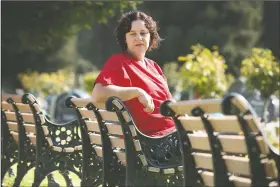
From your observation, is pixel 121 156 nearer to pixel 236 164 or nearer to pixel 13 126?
pixel 236 164

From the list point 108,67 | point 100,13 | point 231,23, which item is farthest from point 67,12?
point 231,23

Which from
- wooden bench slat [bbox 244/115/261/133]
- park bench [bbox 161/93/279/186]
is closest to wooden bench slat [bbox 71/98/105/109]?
park bench [bbox 161/93/279/186]

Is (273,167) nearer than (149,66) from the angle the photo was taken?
Yes

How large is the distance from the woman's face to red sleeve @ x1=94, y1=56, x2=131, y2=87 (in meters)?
0.28

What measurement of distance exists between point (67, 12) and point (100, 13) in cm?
87

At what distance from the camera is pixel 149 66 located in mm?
6242

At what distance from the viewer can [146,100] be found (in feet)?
18.2

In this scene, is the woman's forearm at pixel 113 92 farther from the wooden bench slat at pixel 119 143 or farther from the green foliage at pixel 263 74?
the green foliage at pixel 263 74

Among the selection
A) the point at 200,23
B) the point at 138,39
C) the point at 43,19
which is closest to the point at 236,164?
the point at 138,39

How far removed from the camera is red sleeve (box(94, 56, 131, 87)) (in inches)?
229

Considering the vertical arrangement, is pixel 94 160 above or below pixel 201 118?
below

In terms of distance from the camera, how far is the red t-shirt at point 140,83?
5.75 metres

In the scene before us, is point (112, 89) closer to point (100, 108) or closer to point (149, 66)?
point (100, 108)

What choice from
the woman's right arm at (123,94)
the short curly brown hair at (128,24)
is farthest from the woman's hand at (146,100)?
the short curly brown hair at (128,24)
